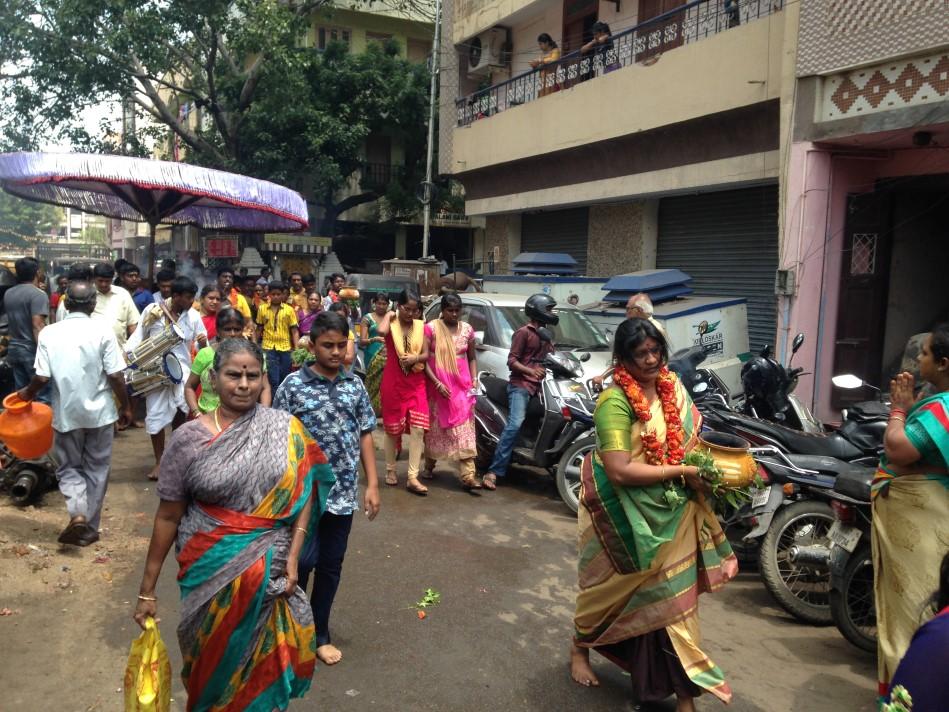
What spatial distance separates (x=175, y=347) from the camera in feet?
21.5

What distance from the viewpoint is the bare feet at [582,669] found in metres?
3.56

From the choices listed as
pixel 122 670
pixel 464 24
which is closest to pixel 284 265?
pixel 464 24

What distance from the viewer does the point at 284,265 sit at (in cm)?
2464

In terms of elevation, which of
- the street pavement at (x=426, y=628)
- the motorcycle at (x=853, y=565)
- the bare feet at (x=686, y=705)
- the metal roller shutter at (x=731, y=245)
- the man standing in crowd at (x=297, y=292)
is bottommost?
the street pavement at (x=426, y=628)

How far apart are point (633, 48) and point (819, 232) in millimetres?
5404

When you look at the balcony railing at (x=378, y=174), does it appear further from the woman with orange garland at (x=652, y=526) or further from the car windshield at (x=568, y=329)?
the woman with orange garland at (x=652, y=526)

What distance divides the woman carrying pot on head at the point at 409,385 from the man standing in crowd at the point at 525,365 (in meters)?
0.74

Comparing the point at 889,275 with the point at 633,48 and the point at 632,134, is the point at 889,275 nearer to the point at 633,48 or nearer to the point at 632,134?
the point at 632,134

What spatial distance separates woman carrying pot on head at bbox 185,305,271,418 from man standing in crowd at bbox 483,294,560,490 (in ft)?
7.52

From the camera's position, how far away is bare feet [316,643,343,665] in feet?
12.0

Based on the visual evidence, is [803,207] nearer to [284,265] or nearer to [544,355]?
[544,355]

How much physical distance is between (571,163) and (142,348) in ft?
34.7

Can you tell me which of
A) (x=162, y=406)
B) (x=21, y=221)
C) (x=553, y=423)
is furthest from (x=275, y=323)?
(x=21, y=221)

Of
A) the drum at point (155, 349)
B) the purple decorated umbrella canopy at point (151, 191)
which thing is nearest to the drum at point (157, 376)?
the drum at point (155, 349)
